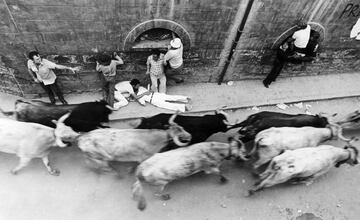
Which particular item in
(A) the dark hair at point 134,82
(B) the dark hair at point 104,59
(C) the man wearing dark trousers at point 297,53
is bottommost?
(A) the dark hair at point 134,82

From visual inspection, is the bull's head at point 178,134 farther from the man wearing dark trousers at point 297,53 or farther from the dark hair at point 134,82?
the man wearing dark trousers at point 297,53

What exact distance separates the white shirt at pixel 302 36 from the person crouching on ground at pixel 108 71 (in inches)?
152

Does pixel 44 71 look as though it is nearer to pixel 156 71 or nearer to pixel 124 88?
pixel 124 88

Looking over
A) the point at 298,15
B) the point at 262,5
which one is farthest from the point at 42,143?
the point at 298,15

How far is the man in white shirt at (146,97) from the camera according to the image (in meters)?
7.25

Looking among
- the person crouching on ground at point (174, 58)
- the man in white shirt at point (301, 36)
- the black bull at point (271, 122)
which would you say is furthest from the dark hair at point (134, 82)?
the man in white shirt at point (301, 36)

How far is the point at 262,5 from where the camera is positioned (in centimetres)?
630

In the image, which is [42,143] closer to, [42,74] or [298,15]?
[42,74]

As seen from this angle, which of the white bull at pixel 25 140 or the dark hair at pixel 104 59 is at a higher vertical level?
the dark hair at pixel 104 59

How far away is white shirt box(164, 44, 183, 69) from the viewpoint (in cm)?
652

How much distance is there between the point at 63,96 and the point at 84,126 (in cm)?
160

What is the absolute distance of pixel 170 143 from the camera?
589 cm

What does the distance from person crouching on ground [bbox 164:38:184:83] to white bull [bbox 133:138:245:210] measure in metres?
2.04

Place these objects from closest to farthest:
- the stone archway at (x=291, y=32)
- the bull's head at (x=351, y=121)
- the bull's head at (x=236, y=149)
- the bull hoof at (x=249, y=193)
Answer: the bull's head at (x=236, y=149), the bull hoof at (x=249, y=193), the bull's head at (x=351, y=121), the stone archway at (x=291, y=32)
